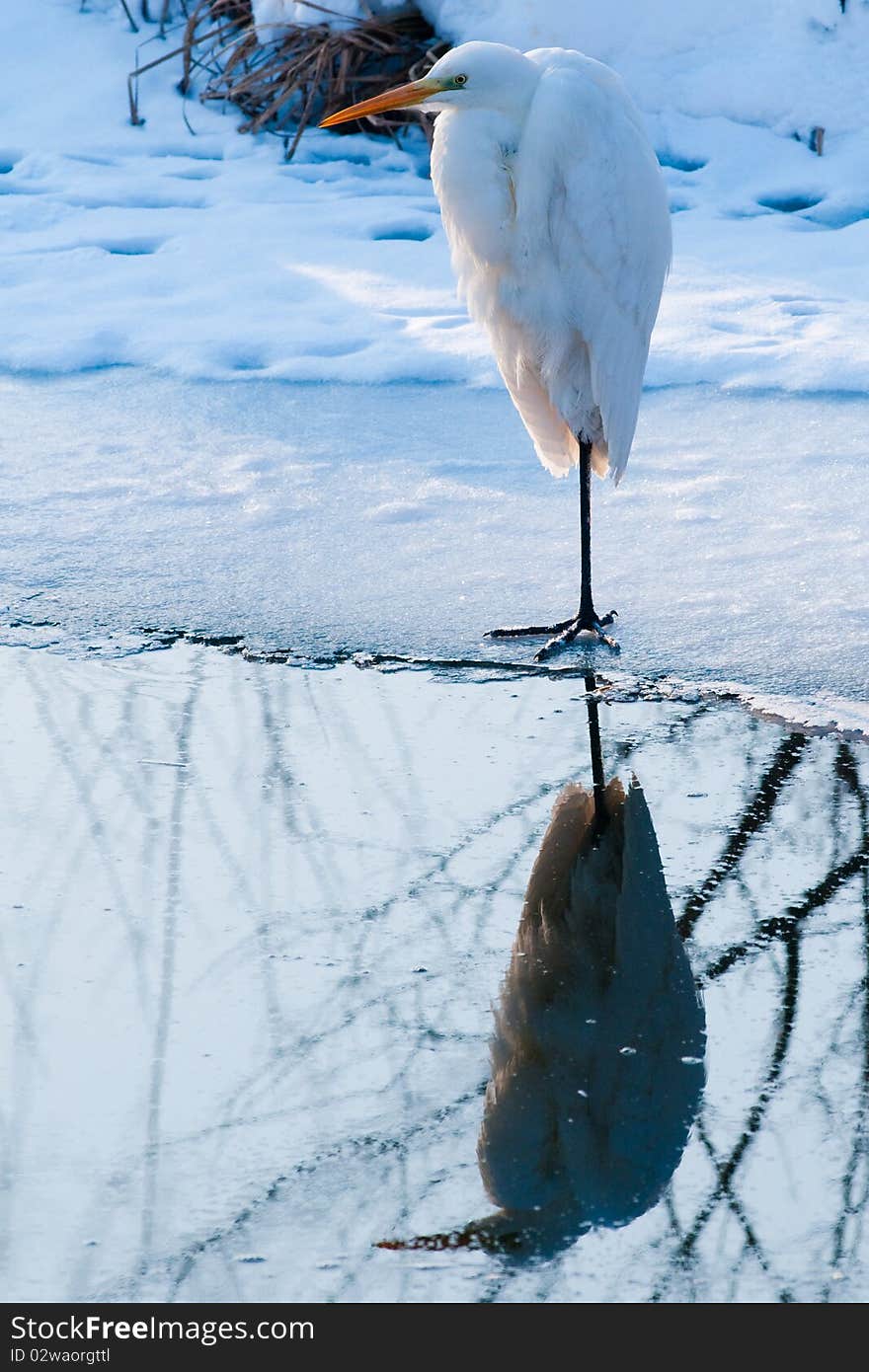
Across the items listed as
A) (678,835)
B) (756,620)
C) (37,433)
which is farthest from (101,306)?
(678,835)

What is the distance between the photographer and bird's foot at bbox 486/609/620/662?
3502 millimetres

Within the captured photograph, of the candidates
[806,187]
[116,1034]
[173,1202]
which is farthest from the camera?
[806,187]

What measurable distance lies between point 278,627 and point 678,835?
4.12 feet

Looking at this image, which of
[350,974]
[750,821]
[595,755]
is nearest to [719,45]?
[595,755]

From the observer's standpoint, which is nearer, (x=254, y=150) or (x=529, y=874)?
(x=529, y=874)

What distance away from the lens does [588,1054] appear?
6.76 ft

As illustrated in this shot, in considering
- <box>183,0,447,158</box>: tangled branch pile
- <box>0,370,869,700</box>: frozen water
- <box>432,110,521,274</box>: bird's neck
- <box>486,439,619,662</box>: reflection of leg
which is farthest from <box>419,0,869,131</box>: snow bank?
<box>486,439,619,662</box>: reflection of leg

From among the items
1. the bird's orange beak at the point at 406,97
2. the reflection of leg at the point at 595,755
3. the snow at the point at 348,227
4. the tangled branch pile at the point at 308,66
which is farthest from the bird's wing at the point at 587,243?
the tangled branch pile at the point at 308,66

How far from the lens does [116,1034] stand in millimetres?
2104

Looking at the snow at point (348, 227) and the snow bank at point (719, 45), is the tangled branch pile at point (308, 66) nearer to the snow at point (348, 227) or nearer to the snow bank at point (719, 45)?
the snow at point (348, 227)

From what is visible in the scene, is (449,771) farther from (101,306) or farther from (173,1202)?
(101,306)

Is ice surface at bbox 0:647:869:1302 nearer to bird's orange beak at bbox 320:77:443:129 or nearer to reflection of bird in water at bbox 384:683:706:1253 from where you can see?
reflection of bird in water at bbox 384:683:706:1253

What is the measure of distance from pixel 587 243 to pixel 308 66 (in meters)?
5.04

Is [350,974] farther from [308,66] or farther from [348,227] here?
[308,66]
